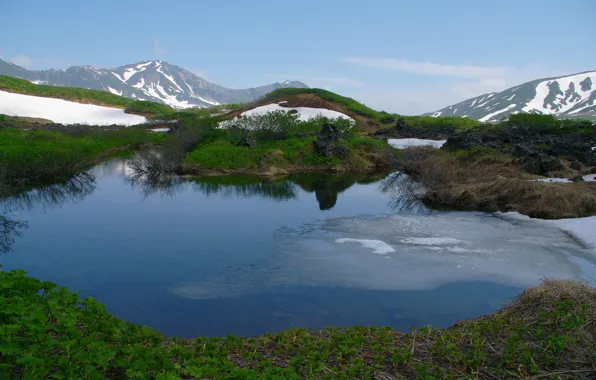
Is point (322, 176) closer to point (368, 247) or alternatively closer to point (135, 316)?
point (368, 247)

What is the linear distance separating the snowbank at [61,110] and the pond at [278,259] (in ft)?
223

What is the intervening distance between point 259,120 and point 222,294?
2867cm

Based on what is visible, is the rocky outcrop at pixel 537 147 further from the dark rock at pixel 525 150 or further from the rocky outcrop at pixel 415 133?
the rocky outcrop at pixel 415 133

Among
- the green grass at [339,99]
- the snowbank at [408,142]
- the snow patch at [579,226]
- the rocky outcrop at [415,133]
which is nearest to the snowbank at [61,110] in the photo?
the green grass at [339,99]

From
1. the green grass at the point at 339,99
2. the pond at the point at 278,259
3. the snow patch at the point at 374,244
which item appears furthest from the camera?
the green grass at the point at 339,99

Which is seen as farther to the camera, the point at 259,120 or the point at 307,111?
the point at 307,111

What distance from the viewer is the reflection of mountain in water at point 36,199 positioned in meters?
13.9

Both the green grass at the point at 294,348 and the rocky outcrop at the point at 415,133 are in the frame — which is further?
the rocky outcrop at the point at 415,133

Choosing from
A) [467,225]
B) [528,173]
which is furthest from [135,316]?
[528,173]

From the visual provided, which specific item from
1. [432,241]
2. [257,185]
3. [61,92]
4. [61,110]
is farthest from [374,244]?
[61,92]

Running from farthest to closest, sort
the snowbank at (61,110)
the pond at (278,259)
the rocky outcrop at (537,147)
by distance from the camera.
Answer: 1. the snowbank at (61,110)
2. the rocky outcrop at (537,147)
3. the pond at (278,259)

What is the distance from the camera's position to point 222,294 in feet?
31.0

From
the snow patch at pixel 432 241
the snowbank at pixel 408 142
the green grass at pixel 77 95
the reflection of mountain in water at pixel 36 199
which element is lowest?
the reflection of mountain in water at pixel 36 199

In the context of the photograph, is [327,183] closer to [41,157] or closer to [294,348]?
[41,157]
